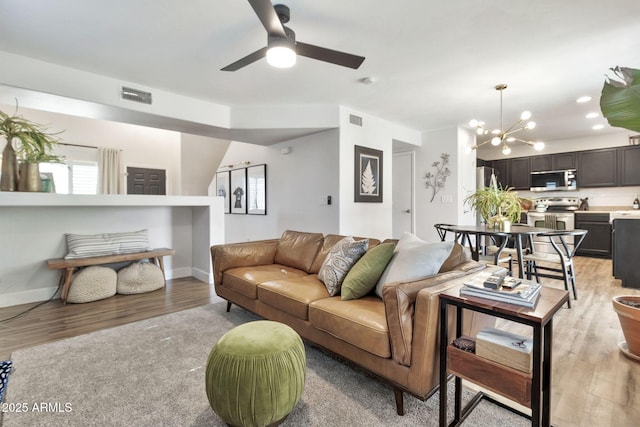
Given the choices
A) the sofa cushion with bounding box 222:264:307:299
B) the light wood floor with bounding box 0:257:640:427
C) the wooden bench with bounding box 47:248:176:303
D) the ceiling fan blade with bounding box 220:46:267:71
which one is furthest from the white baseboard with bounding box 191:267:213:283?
the ceiling fan blade with bounding box 220:46:267:71

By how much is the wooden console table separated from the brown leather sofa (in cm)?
8

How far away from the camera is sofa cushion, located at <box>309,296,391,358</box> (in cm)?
157

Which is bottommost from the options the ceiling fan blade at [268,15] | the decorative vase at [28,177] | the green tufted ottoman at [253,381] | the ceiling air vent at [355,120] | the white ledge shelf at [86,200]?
the green tufted ottoman at [253,381]

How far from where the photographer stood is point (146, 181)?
7.61 meters

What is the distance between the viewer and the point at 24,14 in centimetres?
216

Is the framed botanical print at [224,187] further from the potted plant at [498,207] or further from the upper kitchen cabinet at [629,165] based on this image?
the upper kitchen cabinet at [629,165]

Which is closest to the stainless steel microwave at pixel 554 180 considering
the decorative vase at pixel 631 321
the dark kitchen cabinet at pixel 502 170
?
the dark kitchen cabinet at pixel 502 170

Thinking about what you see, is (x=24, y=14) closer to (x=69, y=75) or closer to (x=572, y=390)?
(x=69, y=75)

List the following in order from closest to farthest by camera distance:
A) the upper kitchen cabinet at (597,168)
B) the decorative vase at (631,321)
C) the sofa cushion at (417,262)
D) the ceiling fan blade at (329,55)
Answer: the sofa cushion at (417,262) < the decorative vase at (631,321) < the ceiling fan blade at (329,55) < the upper kitchen cabinet at (597,168)

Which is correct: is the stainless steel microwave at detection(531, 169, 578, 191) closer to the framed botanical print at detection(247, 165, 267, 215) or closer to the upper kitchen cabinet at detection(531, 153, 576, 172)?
the upper kitchen cabinet at detection(531, 153, 576, 172)

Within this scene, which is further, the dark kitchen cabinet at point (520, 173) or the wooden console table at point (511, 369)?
the dark kitchen cabinet at point (520, 173)

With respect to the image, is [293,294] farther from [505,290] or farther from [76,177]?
[76,177]

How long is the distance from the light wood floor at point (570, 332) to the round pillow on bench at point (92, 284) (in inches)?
3.2

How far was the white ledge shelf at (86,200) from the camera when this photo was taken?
2934mm
